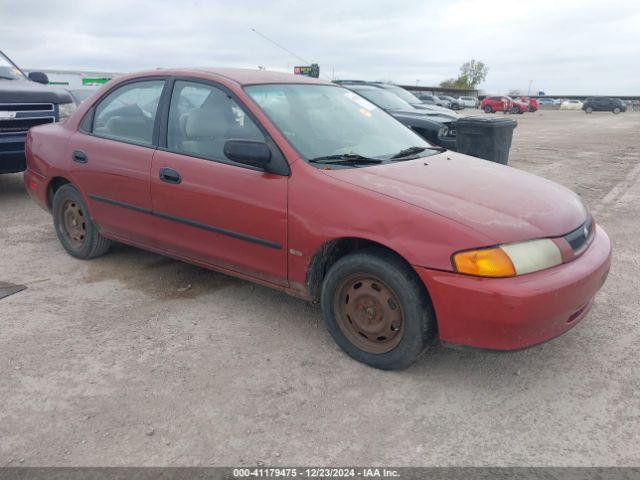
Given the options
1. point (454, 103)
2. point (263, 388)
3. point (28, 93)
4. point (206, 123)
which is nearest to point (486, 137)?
point (206, 123)

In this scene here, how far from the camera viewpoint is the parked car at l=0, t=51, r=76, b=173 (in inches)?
243

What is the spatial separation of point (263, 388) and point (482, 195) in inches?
60.6

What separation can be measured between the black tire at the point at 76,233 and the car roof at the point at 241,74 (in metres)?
1.12

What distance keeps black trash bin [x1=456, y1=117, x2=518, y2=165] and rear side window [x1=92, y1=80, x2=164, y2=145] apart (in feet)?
14.7

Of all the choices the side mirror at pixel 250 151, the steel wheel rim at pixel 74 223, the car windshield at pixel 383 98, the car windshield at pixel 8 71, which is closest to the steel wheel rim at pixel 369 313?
the side mirror at pixel 250 151

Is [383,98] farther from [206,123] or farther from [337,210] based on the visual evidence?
Answer: [337,210]

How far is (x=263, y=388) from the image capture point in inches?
110

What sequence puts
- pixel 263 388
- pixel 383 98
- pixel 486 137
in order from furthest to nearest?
1. pixel 383 98
2. pixel 486 137
3. pixel 263 388

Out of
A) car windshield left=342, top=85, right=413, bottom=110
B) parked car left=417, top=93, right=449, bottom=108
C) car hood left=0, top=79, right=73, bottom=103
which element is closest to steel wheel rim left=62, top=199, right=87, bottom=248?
car hood left=0, top=79, right=73, bottom=103

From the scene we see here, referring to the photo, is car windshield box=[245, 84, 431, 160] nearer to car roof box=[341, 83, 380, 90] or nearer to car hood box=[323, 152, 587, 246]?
car hood box=[323, 152, 587, 246]

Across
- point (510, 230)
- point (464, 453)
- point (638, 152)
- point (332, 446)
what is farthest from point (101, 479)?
point (638, 152)

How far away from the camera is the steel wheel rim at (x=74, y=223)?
4547mm

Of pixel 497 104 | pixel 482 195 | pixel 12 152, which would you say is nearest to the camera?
pixel 482 195

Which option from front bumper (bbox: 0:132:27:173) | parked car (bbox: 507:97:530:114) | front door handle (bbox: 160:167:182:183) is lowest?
parked car (bbox: 507:97:530:114)
